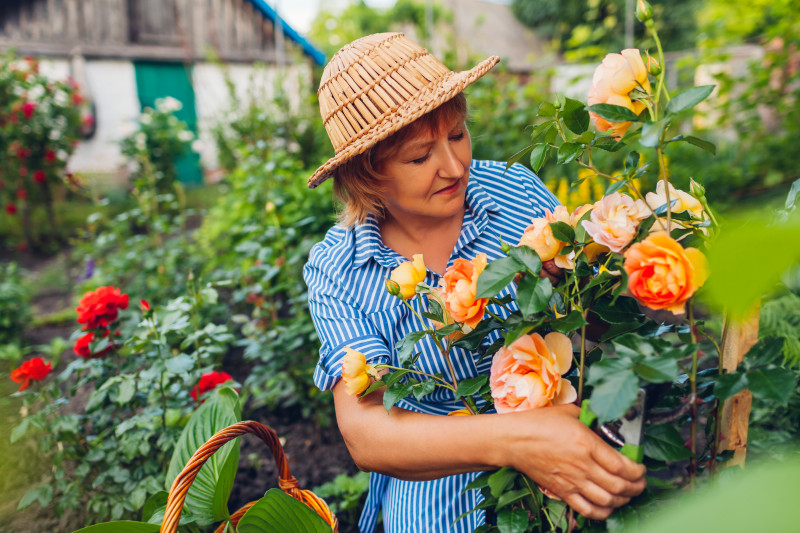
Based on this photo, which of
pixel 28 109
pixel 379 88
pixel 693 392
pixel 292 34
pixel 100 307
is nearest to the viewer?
pixel 693 392

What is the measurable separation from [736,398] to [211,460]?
3.82 feet

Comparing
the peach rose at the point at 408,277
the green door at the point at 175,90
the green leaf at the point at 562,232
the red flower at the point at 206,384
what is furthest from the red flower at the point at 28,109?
the green leaf at the point at 562,232

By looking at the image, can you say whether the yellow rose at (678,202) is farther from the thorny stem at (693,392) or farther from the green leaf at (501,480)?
the green leaf at (501,480)

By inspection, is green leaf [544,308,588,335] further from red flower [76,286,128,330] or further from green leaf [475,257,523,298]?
red flower [76,286,128,330]

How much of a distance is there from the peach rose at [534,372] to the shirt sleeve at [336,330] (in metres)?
0.39

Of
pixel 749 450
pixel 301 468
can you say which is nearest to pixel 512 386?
pixel 749 450

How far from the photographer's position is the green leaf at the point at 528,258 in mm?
697

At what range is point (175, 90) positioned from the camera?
1037 centimetres

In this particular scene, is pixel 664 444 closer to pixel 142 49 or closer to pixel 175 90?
pixel 175 90

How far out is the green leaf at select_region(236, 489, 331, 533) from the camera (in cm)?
103

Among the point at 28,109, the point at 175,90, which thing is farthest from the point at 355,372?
the point at 175,90

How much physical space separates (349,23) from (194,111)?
38.5 ft

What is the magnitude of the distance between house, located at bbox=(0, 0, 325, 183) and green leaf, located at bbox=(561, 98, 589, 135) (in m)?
9.36

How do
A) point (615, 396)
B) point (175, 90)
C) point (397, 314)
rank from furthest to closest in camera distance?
point (175, 90) < point (397, 314) < point (615, 396)
